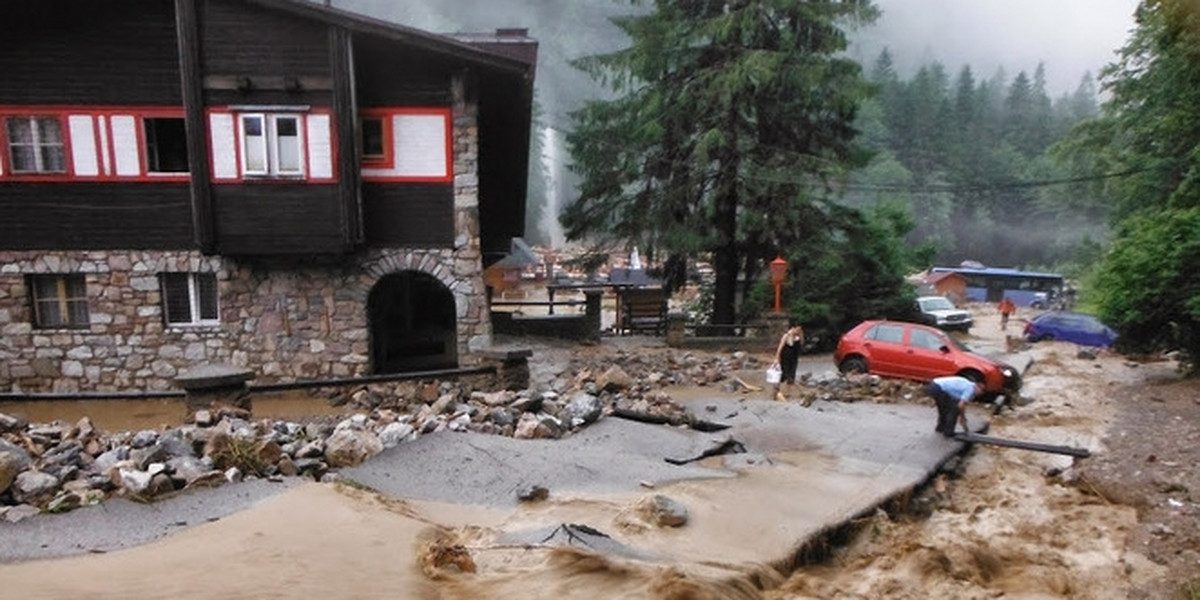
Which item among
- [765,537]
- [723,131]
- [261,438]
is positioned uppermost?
[723,131]

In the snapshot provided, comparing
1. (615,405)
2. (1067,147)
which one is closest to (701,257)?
(615,405)

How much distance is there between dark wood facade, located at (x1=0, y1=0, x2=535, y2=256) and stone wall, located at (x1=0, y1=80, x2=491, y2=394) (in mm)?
530

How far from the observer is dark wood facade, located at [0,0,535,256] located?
13.4 metres

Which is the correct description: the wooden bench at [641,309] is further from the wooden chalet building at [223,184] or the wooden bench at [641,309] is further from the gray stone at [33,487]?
the gray stone at [33,487]

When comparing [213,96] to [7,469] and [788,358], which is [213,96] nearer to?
[7,469]

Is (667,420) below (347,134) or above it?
below

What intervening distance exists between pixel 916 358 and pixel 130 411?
595 inches

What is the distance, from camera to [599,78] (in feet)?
74.7

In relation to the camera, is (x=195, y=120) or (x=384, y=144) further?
(x=384, y=144)

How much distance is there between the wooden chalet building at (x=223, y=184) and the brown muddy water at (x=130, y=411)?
11.3 feet

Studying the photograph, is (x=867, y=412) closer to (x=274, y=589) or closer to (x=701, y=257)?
(x=274, y=589)

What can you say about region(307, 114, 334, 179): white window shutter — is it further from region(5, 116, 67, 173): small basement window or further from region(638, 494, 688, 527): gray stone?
region(638, 494, 688, 527): gray stone

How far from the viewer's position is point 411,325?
19453 millimetres

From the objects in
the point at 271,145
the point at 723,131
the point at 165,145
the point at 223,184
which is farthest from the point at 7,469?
the point at 723,131
